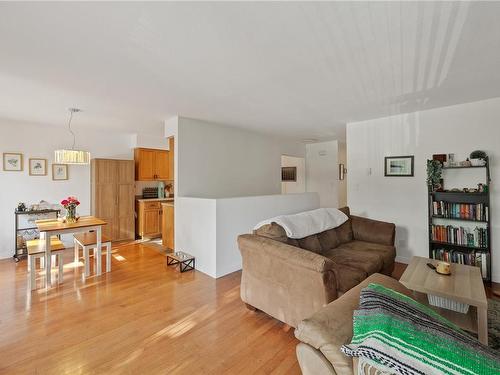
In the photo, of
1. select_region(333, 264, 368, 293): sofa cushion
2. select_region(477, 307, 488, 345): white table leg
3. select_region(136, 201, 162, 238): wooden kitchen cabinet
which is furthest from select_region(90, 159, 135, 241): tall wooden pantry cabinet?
select_region(477, 307, 488, 345): white table leg

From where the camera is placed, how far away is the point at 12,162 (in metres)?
4.31

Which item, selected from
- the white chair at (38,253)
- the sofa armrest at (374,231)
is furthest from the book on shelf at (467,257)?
the white chair at (38,253)

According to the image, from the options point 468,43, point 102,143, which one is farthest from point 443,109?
point 102,143

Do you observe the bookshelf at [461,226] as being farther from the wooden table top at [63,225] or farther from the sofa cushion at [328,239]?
the wooden table top at [63,225]

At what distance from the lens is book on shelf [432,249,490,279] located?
10.3ft

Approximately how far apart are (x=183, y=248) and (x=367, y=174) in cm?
342

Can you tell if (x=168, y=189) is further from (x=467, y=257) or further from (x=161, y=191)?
(x=467, y=257)

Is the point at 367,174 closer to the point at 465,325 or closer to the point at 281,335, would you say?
the point at 465,325

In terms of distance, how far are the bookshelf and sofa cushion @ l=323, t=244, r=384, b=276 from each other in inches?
52.6

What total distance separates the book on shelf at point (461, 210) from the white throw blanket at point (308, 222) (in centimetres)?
127

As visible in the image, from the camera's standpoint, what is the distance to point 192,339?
2.04 meters

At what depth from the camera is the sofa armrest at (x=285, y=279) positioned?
1.89m

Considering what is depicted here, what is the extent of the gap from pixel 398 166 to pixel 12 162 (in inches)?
260

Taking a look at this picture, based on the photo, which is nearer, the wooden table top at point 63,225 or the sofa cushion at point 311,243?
the sofa cushion at point 311,243
